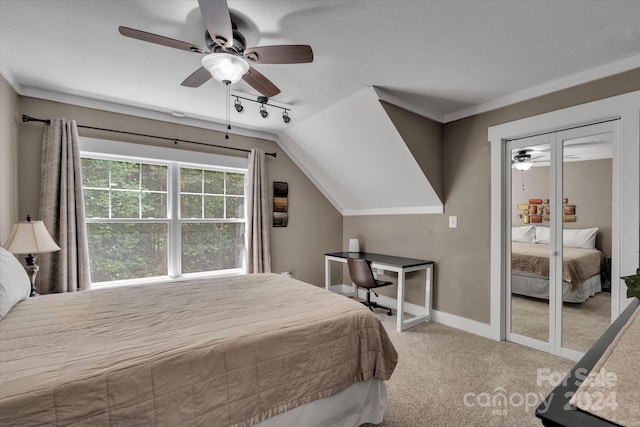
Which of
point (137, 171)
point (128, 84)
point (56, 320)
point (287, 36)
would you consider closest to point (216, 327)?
point (56, 320)

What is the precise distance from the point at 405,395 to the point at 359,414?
0.56 metres

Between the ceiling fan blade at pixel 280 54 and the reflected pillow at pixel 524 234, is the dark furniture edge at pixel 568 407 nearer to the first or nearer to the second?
the ceiling fan blade at pixel 280 54

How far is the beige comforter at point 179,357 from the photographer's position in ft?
3.49

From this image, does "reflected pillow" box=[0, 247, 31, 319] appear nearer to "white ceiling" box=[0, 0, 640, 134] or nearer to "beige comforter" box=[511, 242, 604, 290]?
"white ceiling" box=[0, 0, 640, 134]

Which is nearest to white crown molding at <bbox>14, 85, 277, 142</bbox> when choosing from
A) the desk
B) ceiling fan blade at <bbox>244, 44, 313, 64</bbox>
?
ceiling fan blade at <bbox>244, 44, 313, 64</bbox>

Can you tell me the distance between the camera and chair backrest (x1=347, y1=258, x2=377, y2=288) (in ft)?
11.7

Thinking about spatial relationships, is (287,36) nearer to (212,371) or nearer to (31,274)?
(212,371)

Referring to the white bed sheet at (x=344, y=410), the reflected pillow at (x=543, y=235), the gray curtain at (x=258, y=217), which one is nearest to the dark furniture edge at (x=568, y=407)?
the white bed sheet at (x=344, y=410)

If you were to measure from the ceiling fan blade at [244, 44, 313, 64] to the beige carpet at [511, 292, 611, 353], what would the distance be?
2.91m

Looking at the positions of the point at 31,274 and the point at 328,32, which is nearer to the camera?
the point at 328,32

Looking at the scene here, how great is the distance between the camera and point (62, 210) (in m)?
2.84

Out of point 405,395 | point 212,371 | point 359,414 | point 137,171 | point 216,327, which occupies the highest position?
point 137,171

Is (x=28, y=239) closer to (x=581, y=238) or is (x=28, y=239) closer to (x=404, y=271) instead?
(x=404, y=271)

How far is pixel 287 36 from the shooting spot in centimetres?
200
